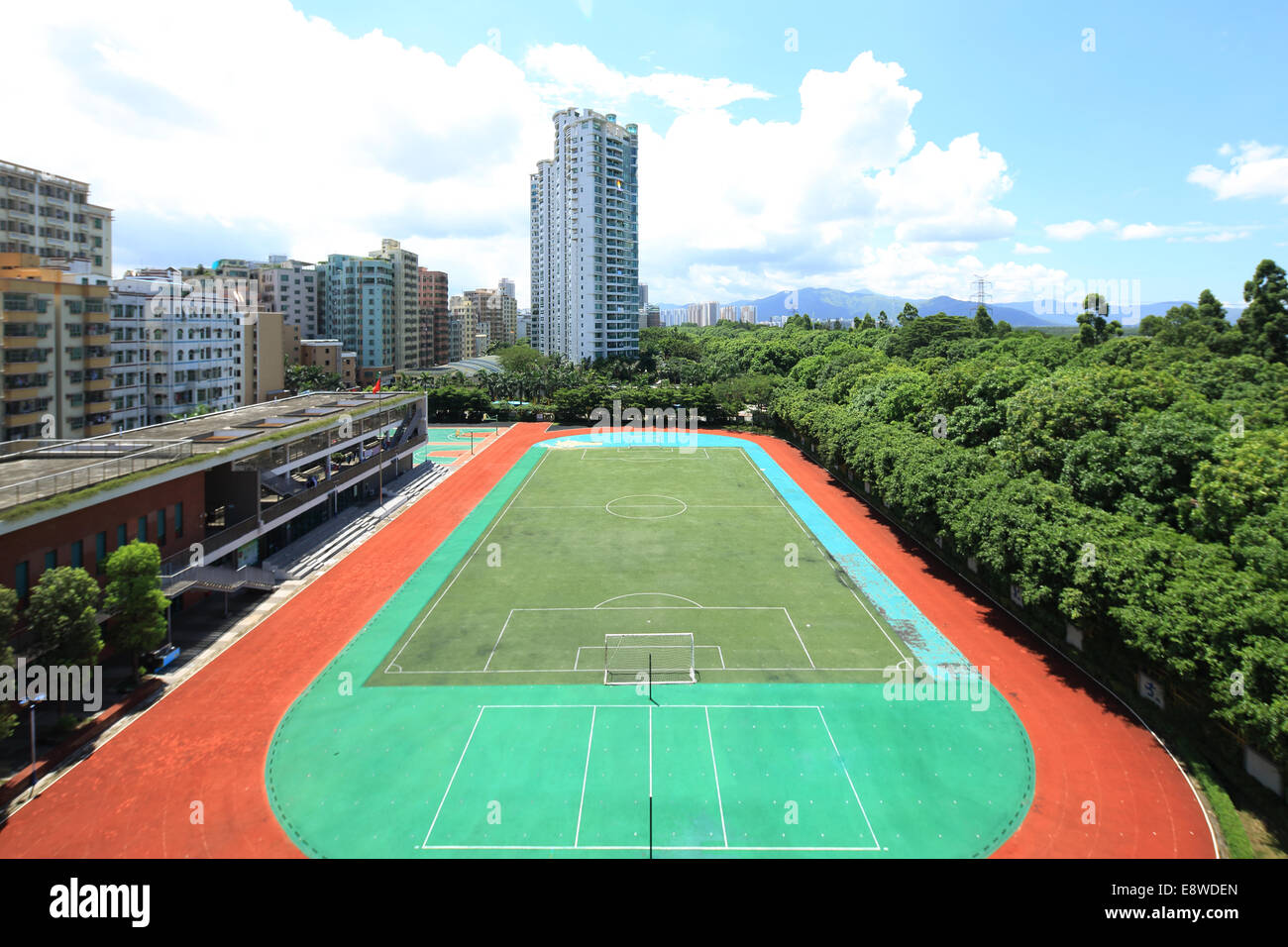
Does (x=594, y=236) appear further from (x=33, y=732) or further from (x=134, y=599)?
(x=33, y=732)

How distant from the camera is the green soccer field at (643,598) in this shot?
84.2ft

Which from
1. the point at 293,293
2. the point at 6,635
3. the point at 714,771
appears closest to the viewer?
the point at 6,635

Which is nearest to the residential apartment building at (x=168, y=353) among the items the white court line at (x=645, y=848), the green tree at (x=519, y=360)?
the green tree at (x=519, y=360)

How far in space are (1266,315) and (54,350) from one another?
86.4m

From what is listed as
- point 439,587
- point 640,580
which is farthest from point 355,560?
point 640,580

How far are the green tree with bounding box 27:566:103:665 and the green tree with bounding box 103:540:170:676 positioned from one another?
81.7 inches

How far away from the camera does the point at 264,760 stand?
66.0ft

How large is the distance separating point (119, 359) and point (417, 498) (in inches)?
1013

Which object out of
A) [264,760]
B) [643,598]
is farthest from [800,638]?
[264,760]

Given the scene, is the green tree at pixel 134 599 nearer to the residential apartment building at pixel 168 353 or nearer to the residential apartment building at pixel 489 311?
the residential apartment building at pixel 168 353

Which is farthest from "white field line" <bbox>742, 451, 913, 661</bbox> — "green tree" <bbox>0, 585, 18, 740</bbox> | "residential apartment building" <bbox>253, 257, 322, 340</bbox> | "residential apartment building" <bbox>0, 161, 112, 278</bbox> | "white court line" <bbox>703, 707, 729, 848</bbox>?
"residential apartment building" <bbox>253, 257, 322, 340</bbox>
